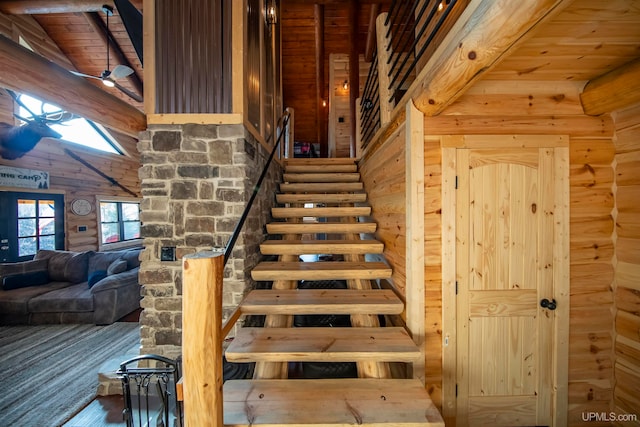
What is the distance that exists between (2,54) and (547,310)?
3.61 m

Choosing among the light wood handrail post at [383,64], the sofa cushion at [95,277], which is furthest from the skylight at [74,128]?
the light wood handrail post at [383,64]

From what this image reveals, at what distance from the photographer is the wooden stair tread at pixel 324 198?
3.03 meters

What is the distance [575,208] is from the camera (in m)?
1.67

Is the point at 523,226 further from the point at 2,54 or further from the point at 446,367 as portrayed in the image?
the point at 2,54

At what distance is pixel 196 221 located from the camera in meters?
2.04

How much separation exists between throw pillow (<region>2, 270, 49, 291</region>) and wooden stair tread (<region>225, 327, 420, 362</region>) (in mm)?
4816

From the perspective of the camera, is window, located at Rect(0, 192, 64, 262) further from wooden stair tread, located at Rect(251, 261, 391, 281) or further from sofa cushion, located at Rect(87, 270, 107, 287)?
→ wooden stair tread, located at Rect(251, 261, 391, 281)

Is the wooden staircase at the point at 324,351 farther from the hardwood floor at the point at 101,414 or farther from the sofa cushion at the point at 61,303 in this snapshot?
the sofa cushion at the point at 61,303

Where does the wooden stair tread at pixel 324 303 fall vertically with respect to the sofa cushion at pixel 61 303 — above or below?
above

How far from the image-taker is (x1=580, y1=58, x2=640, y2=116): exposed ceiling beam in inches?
54.1

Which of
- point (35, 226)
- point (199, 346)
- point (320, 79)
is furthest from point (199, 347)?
point (35, 226)

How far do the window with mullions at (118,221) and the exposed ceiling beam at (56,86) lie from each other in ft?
20.0

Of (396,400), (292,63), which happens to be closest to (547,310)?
(396,400)

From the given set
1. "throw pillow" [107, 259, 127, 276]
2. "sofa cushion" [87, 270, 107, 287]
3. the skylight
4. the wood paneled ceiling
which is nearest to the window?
the skylight
